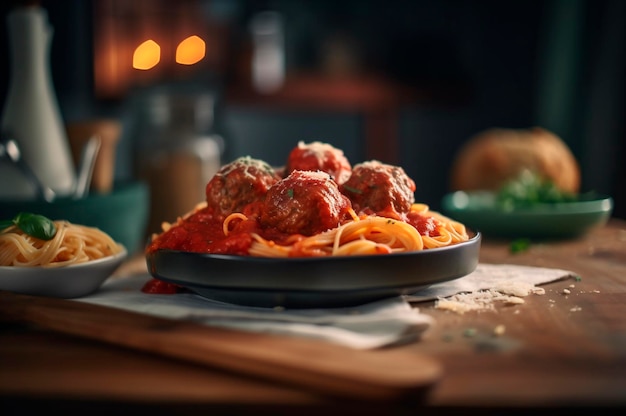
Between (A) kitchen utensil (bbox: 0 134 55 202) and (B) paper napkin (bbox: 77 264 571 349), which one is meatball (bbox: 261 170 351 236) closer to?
(B) paper napkin (bbox: 77 264 571 349)

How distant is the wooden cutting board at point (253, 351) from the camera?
4.58 ft

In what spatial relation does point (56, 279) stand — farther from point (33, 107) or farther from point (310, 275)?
point (33, 107)

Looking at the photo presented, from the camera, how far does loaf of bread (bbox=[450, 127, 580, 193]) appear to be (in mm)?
4930

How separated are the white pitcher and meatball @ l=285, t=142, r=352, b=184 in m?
1.25

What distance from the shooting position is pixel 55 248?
88.7 inches

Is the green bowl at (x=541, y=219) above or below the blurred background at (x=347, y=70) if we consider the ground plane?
→ below

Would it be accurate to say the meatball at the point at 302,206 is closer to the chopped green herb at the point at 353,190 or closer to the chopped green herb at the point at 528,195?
the chopped green herb at the point at 353,190

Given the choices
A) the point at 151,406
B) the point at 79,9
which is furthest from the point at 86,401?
the point at 79,9

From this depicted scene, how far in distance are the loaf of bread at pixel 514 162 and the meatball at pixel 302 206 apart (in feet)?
10.3

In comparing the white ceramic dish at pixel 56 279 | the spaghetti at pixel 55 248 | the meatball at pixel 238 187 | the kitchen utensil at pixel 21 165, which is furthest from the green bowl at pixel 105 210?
the meatball at pixel 238 187

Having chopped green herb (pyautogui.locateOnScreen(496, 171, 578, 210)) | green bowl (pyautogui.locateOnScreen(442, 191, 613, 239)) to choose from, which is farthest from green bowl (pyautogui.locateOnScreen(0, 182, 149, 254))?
chopped green herb (pyautogui.locateOnScreen(496, 171, 578, 210))

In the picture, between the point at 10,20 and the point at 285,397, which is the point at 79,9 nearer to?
the point at 10,20

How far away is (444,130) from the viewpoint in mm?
8609

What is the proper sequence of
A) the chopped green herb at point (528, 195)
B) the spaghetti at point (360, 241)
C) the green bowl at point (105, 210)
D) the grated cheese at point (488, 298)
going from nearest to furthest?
the spaghetti at point (360, 241), the grated cheese at point (488, 298), the green bowl at point (105, 210), the chopped green herb at point (528, 195)
